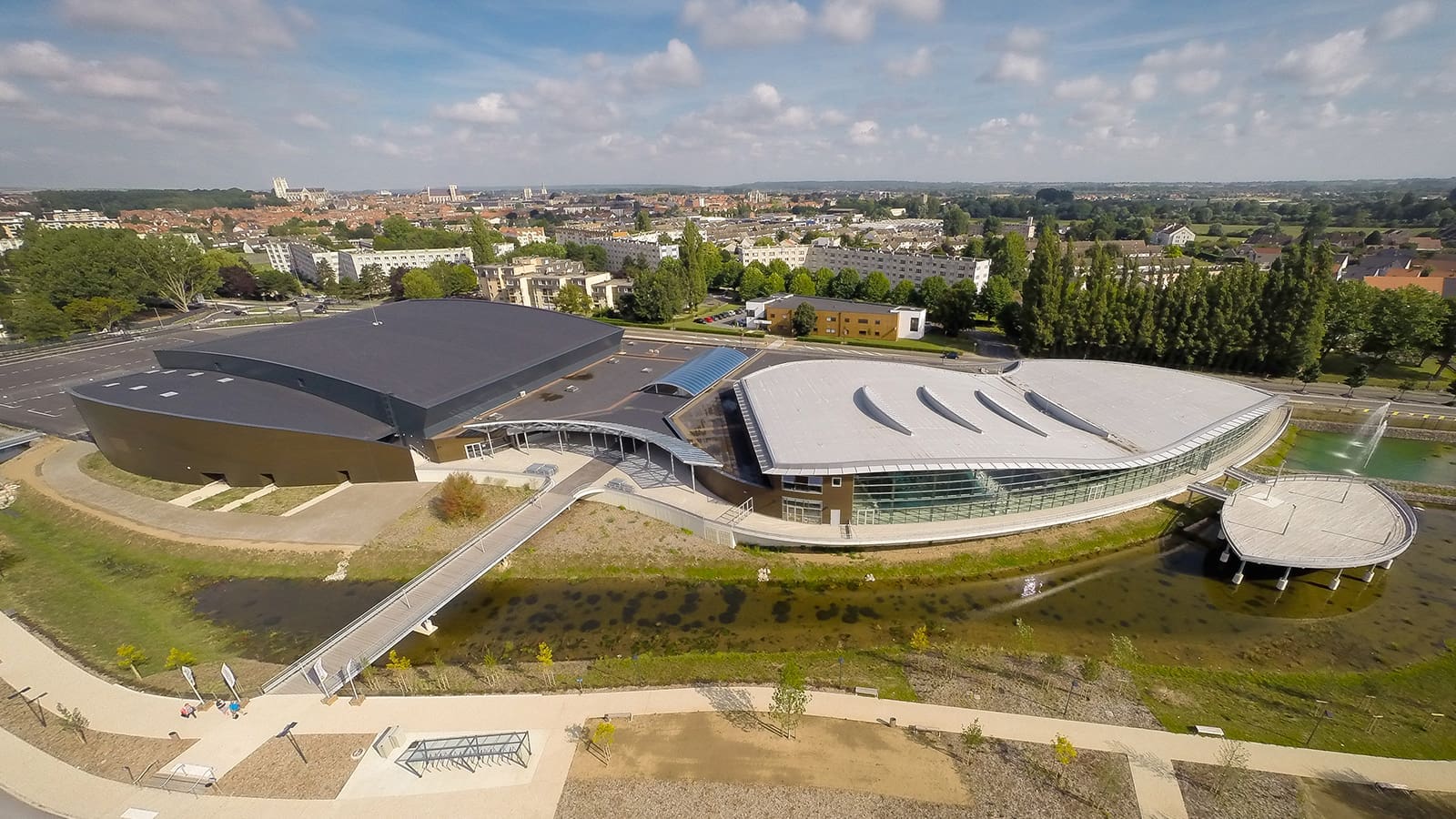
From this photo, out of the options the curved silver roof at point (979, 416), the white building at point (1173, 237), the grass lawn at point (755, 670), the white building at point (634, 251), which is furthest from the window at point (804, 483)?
the white building at point (1173, 237)

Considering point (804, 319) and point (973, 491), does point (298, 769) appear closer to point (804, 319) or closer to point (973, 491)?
point (973, 491)

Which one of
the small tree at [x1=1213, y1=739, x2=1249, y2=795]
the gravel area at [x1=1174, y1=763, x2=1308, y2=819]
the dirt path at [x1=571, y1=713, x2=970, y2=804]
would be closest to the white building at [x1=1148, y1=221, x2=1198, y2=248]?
the small tree at [x1=1213, y1=739, x2=1249, y2=795]

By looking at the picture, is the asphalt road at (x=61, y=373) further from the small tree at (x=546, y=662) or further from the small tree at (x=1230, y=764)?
the small tree at (x=1230, y=764)

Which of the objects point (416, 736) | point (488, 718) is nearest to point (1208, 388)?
point (488, 718)

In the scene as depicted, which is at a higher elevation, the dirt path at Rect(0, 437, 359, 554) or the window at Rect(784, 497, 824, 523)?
the window at Rect(784, 497, 824, 523)

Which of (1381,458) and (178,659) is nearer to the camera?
(178,659)

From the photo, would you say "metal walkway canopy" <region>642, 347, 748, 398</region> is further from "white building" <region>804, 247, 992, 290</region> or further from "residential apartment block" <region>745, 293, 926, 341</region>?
"white building" <region>804, 247, 992, 290</region>

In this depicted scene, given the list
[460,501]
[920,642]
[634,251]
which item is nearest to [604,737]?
[920,642]
